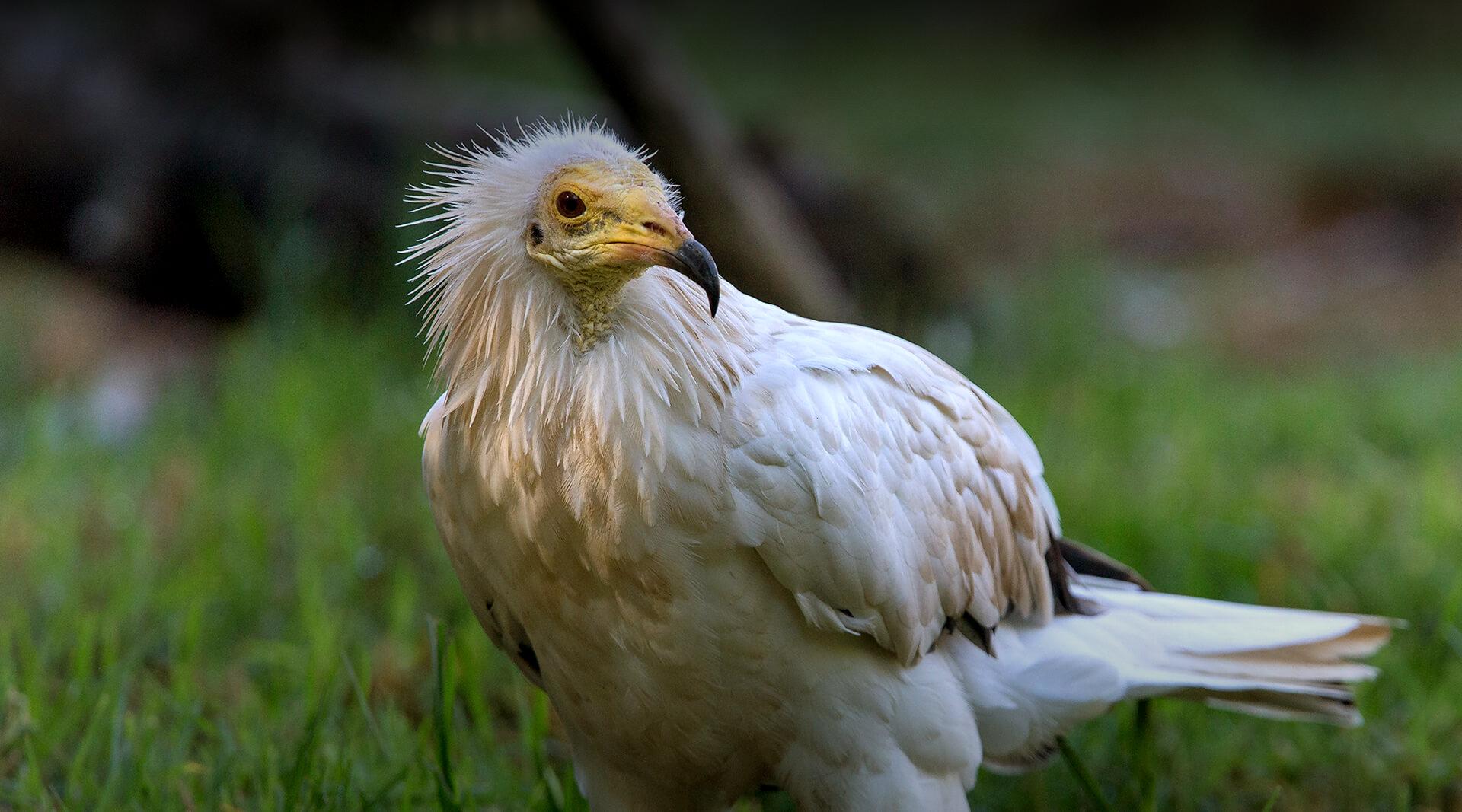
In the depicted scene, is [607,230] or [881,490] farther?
[881,490]

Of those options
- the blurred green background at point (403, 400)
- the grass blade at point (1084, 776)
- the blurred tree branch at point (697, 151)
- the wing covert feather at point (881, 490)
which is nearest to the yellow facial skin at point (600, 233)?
the wing covert feather at point (881, 490)

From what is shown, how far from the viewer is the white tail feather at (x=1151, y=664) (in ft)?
8.03

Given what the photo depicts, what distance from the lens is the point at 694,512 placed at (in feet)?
6.48

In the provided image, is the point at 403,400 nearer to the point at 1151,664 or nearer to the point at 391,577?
the point at 391,577

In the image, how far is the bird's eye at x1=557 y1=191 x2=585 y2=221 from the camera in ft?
6.35

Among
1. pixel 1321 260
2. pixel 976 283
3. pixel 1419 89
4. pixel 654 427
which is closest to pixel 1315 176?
pixel 1321 260

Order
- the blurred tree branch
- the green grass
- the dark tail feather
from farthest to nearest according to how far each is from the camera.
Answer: the blurred tree branch < the dark tail feather < the green grass

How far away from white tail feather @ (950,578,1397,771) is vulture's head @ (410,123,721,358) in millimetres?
999

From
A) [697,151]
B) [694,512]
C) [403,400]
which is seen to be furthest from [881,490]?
→ [403,400]

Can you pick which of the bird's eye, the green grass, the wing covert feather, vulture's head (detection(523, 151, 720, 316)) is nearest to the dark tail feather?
the wing covert feather

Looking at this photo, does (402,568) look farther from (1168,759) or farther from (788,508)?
(1168,759)

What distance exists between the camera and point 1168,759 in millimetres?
3016

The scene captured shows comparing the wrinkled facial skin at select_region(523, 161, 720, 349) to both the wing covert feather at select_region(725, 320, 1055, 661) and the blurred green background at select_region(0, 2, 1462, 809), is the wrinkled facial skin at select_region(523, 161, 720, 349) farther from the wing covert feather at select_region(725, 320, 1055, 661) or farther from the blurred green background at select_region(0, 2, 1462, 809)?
the blurred green background at select_region(0, 2, 1462, 809)

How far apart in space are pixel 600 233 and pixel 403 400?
2.83 meters
